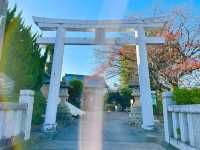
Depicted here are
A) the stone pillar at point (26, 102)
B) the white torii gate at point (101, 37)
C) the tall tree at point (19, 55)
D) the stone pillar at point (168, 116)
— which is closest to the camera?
the stone pillar at point (26, 102)

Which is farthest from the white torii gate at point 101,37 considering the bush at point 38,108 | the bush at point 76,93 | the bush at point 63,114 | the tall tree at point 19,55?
the bush at point 76,93

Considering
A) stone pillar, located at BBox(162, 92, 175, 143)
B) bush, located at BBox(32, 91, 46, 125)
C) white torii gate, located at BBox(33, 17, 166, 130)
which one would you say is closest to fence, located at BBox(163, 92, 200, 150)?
stone pillar, located at BBox(162, 92, 175, 143)

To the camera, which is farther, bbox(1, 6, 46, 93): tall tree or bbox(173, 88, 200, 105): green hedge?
bbox(1, 6, 46, 93): tall tree

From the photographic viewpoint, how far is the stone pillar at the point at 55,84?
9.88m

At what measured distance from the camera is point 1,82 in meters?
7.70

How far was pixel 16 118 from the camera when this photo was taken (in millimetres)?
6855

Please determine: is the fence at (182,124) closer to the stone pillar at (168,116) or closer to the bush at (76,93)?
the stone pillar at (168,116)

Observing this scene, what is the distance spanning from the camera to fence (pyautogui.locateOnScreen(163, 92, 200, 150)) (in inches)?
221

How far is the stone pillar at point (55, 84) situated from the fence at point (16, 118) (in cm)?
191

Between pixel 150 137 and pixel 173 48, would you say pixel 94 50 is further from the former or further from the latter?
pixel 150 137

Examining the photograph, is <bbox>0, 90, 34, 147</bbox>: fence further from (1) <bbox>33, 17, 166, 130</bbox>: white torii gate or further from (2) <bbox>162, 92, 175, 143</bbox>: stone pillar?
(2) <bbox>162, 92, 175, 143</bbox>: stone pillar

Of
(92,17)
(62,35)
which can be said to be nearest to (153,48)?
(92,17)

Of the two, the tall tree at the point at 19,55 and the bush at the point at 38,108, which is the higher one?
the tall tree at the point at 19,55

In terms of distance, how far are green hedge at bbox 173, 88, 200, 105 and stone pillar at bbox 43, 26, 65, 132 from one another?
191 inches
